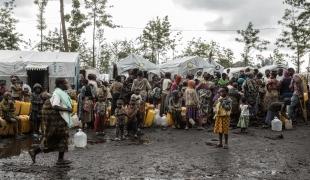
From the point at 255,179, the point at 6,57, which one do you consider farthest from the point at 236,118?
the point at 6,57

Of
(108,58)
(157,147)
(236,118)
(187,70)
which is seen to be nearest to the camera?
(157,147)

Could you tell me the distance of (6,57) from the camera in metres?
21.6

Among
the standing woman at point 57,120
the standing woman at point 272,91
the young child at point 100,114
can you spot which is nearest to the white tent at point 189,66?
the standing woman at point 272,91

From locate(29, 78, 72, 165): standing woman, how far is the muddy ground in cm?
40

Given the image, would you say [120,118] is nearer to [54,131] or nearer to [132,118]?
[132,118]

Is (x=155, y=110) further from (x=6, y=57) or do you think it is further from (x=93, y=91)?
(x=6, y=57)

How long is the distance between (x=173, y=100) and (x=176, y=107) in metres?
0.24

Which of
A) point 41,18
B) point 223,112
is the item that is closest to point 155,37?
point 41,18

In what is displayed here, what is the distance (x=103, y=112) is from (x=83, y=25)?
67.9 feet

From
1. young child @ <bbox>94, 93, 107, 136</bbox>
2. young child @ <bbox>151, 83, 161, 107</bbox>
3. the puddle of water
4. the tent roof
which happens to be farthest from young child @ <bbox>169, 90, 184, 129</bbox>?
the tent roof

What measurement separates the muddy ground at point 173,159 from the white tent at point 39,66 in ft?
31.5

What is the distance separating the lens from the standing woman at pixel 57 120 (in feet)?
26.3

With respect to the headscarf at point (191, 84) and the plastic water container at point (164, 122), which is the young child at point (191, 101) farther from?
the plastic water container at point (164, 122)

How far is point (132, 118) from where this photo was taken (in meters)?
12.3
